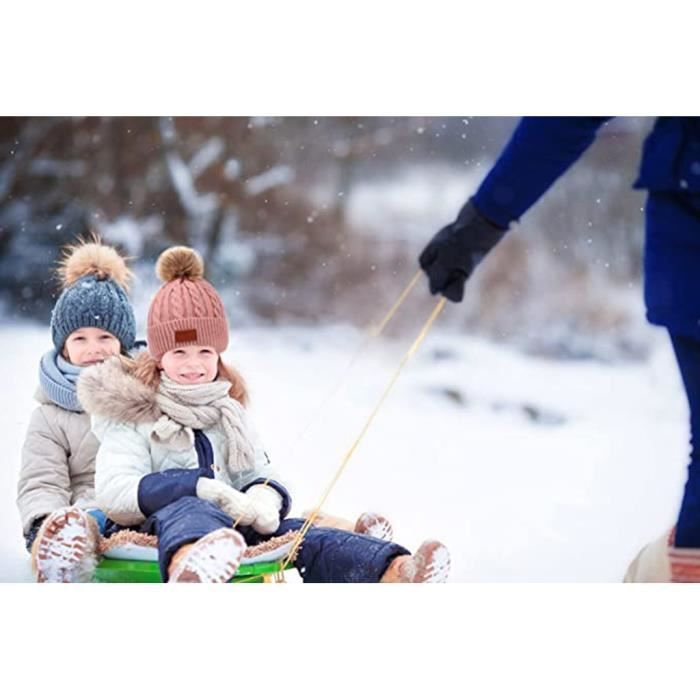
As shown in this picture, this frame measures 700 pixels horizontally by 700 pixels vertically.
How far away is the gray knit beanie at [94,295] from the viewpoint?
271 centimetres

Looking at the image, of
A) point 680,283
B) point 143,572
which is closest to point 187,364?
point 143,572

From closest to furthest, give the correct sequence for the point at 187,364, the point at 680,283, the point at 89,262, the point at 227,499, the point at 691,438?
1. the point at 680,283
2. the point at 691,438
3. the point at 227,499
4. the point at 187,364
5. the point at 89,262

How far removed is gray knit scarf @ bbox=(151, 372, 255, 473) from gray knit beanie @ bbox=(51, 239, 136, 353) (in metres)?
0.19

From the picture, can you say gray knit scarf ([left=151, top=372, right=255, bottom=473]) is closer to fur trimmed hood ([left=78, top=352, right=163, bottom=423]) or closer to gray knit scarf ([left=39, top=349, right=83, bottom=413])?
fur trimmed hood ([left=78, top=352, right=163, bottom=423])

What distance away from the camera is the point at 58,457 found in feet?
8.84

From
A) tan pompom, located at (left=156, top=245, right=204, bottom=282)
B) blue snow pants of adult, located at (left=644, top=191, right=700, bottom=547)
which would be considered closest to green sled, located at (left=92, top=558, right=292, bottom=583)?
tan pompom, located at (left=156, top=245, right=204, bottom=282)

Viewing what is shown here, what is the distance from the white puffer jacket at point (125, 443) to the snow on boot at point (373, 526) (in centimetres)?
32

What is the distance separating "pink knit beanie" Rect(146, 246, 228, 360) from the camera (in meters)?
2.64

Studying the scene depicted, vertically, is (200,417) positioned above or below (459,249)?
below

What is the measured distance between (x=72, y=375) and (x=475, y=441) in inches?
35.5

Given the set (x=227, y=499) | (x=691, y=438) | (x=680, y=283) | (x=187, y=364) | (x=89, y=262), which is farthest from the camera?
(x=89, y=262)

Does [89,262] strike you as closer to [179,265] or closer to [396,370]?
[179,265]

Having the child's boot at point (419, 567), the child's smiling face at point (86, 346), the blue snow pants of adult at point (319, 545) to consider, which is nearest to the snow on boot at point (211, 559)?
the blue snow pants of adult at point (319, 545)

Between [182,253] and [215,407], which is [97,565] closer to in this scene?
[215,407]
